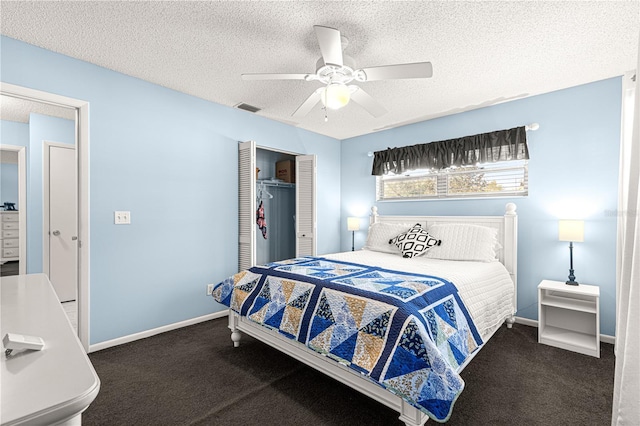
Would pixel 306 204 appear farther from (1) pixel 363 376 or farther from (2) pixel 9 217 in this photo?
(2) pixel 9 217

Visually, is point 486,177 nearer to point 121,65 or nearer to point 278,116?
point 278,116

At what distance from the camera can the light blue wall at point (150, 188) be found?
2.73m

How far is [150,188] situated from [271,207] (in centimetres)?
223

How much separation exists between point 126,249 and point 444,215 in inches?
145

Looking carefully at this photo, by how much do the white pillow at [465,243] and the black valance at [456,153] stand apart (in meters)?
0.89

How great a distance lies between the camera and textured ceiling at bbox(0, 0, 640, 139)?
1.97 metres

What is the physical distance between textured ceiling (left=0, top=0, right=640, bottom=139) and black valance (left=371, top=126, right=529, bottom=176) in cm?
53

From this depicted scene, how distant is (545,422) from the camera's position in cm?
179

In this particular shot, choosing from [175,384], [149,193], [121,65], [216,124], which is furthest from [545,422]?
[121,65]

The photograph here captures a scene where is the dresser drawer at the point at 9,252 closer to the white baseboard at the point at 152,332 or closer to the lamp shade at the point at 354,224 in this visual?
the white baseboard at the point at 152,332

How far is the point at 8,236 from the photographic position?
19.6 feet

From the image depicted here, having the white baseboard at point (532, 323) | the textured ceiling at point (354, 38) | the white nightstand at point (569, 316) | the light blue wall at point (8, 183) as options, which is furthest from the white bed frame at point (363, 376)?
the light blue wall at point (8, 183)

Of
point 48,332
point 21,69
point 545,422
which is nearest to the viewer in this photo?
point 48,332

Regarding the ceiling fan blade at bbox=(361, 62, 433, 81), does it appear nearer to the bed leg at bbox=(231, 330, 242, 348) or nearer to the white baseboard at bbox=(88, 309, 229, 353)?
the bed leg at bbox=(231, 330, 242, 348)
